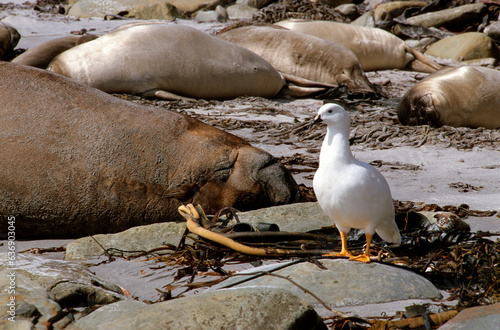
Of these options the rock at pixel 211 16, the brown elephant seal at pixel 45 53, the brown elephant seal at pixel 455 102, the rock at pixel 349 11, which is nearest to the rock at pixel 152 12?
the rock at pixel 211 16

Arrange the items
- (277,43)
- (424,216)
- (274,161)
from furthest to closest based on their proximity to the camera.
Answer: (277,43) < (274,161) < (424,216)

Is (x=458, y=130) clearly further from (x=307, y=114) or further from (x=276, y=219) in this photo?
(x=276, y=219)

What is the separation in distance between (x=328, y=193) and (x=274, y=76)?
5572mm

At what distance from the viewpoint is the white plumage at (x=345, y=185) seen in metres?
2.40

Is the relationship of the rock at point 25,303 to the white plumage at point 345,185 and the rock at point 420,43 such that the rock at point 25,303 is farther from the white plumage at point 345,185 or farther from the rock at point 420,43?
the rock at point 420,43

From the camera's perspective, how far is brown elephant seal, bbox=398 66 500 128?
6531mm

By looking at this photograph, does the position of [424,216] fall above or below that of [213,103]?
above

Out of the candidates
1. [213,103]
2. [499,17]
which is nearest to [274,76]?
[213,103]

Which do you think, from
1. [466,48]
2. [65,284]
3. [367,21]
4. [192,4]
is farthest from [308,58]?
[192,4]

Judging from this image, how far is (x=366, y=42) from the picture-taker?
10.6 meters

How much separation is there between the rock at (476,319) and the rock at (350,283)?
317 mm

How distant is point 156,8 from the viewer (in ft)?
43.4

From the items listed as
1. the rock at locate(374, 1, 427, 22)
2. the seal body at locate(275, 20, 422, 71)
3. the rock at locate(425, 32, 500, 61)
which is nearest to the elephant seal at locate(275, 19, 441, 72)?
the seal body at locate(275, 20, 422, 71)

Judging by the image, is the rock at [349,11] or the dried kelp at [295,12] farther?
the rock at [349,11]
